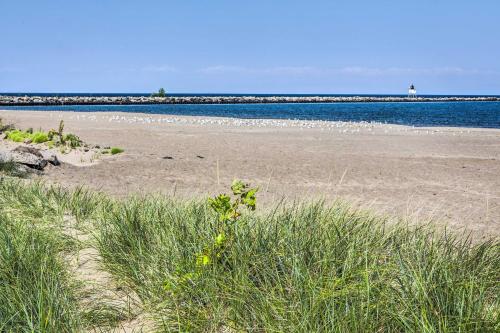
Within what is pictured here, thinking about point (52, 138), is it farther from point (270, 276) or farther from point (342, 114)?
point (342, 114)

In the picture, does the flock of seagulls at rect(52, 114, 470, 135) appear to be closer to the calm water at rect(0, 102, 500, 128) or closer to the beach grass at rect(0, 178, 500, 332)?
the calm water at rect(0, 102, 500, 128)

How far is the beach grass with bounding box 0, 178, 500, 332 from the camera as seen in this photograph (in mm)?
2770

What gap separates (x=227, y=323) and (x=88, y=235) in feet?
6.94

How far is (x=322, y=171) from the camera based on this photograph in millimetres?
11953

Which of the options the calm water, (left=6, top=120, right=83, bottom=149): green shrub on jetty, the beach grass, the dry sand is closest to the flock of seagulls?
the dry sand

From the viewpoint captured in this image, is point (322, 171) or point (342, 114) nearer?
point (322, 171)

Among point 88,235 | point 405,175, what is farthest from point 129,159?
point 88,235

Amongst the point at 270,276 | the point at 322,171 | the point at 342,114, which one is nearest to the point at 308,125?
the point at 322,171

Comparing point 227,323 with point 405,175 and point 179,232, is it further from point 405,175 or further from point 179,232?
point 405,175

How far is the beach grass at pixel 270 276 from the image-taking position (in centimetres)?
277

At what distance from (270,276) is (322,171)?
8.75 metres

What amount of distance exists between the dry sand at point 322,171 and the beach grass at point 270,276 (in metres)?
1.38

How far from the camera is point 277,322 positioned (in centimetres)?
289

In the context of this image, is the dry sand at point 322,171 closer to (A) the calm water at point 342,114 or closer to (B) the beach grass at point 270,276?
(B) the beach grass at point 270,276
